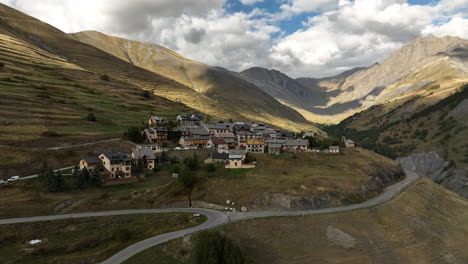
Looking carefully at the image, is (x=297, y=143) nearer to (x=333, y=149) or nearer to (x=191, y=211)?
(x=333, y=149)

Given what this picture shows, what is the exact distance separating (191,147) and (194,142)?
340cm

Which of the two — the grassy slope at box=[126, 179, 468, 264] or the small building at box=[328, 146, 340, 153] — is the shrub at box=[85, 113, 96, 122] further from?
the small building at box=[328, 146, 340, 153]

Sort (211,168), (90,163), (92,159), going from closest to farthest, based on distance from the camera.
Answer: (90,163) → (92,159) → (211,168)

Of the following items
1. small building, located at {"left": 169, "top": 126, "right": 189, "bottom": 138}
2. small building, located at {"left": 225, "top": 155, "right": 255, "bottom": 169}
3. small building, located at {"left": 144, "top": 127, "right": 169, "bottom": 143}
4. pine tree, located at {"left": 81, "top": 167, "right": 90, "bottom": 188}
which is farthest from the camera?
small building, located at {"left": 169, "top": 126, "right": 189, "bottom": 138}

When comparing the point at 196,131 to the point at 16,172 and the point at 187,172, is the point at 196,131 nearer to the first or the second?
the point at 187,172

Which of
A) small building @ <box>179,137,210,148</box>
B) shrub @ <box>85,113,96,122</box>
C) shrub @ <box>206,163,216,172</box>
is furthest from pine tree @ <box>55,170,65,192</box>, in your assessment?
shrub @ <box>85,113,96,122</box>

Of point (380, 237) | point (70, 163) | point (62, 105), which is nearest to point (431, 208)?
point (380, 237)

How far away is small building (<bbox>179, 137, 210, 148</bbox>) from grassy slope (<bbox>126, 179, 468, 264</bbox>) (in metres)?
65.2

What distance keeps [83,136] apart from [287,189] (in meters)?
81.7

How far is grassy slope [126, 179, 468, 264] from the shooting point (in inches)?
2138

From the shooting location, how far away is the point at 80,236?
2311 inches

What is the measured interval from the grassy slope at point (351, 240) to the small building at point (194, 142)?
65.2 metres

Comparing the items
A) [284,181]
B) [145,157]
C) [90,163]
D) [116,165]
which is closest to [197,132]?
[145,157]

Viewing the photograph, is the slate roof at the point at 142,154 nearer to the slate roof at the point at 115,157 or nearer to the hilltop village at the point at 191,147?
the hilltop village at the point at 191,147
